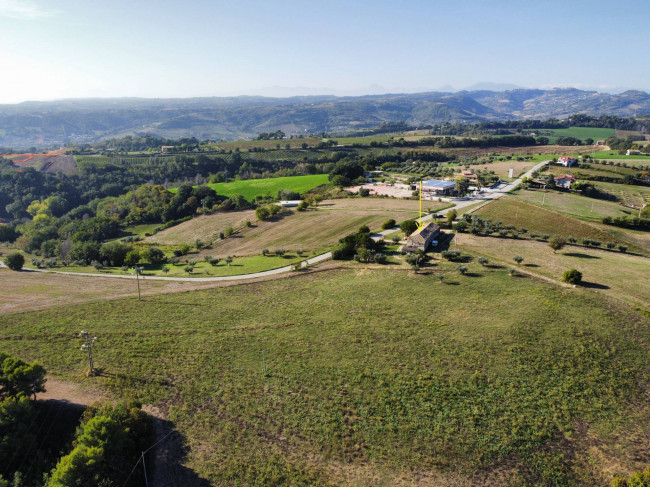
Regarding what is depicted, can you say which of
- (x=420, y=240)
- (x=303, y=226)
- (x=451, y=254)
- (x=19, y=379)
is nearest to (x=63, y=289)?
(x=19, y=379)

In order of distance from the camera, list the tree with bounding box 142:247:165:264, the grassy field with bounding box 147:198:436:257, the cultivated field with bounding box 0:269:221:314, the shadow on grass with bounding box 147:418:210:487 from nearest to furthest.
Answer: the shadow on grass with bounding box 147:418:210:487
the cultivated field with bounding box 0:269:221:314
the tree with bounding box 142:247:165:264
the grassy field with bounding box 147:198:436:257

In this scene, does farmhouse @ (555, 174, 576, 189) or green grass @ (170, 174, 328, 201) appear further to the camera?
green grass @ (170, 174, 328, 201)

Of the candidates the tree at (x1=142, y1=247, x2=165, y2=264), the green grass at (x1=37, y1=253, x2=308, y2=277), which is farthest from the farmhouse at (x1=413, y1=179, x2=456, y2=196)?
the tree at (x1=142, y1=247, x2=165, y2=264)

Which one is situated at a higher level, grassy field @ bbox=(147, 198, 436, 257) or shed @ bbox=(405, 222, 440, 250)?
shed @ bbox=(405, 222, 440, 250)

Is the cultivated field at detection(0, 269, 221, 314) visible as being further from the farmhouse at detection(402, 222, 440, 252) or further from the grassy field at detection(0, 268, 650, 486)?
the farmhouse at detection(402, 222, 440, 252)

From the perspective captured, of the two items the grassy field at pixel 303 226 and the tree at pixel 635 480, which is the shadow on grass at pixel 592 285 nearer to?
the tree at pixel 635 480

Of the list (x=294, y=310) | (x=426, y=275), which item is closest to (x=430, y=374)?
(x=294, y=310)

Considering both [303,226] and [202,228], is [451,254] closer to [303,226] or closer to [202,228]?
[303,226]
